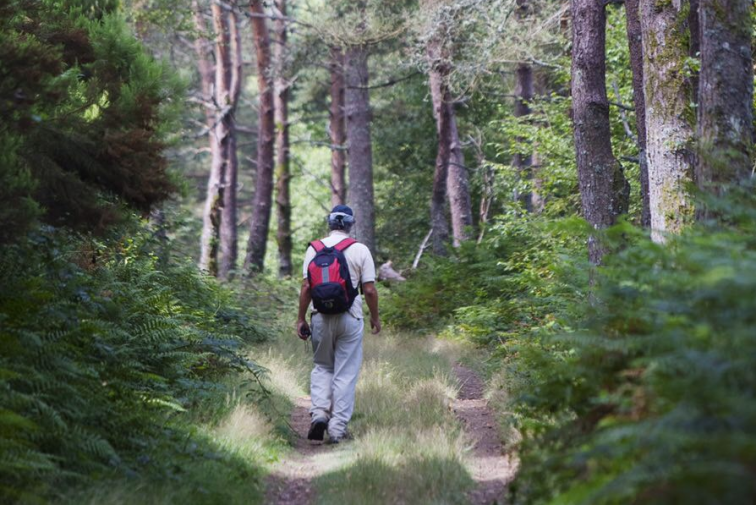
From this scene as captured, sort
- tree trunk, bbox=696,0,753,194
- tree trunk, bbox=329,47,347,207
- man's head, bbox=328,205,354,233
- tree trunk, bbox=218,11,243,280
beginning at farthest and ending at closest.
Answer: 1. tree trunk, bbox=329,47,347,207
2. tree trunk, bbox=218,11,243,280
3. man's head, bbox=328,205,354,233
4. tree trunk, bbox=696,0,753,194

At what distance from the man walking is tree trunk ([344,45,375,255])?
13.6m

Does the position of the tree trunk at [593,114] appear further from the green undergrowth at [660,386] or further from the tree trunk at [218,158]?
the tree trunk at [218,158]

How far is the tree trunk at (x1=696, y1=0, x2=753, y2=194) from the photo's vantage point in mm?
7055

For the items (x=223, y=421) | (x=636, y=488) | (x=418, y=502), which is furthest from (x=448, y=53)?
(x=636, y=488)

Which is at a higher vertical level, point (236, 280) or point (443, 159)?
point (443, 159)

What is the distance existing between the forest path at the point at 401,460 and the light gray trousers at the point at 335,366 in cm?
31

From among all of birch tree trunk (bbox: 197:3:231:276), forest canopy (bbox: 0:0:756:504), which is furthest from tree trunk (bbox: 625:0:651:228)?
birch tree trunk (bbox: 197:3:231:276)

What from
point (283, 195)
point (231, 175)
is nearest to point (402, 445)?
point (283, 195)

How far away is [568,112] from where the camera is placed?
57.7 feet

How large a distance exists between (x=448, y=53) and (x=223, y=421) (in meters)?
14.7

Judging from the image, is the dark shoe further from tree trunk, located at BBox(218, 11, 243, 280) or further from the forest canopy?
tree trunk, located at BBox(218, 11, 243, 280)

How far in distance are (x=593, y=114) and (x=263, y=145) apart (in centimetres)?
1603

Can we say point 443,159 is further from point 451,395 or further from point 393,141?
point 451,395

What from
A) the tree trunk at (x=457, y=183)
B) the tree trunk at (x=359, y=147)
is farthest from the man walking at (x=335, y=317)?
the tree trunk at (x=457, y=183)
